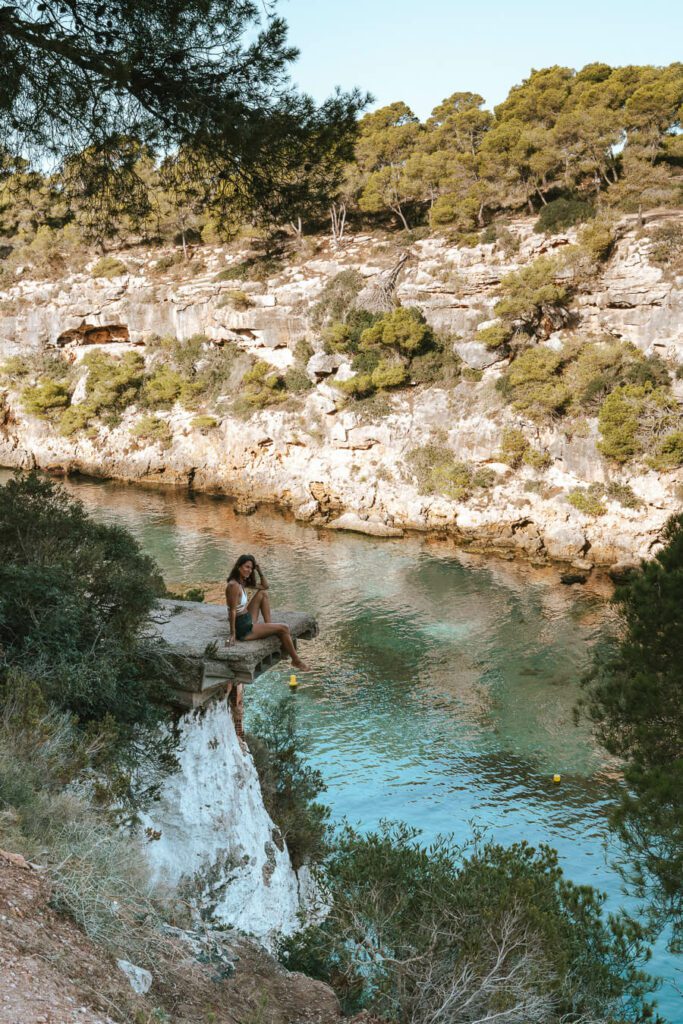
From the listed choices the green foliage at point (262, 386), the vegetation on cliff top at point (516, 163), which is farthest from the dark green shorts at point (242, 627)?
the green foliage at point (262, 386)

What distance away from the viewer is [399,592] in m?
23.9

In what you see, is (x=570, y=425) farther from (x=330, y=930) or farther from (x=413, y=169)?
(x=330, y=930)

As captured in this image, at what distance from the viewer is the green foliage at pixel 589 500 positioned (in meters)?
26.7

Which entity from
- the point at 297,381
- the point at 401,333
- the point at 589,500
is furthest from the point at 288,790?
the point at 297,381

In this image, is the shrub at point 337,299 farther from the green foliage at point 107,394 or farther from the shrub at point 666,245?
the shrub at point 666,245

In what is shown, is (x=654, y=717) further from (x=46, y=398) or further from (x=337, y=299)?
(x=46, y=398)

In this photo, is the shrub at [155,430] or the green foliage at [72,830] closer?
the green foliage at [72,830]

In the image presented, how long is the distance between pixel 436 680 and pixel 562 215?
22.1 m

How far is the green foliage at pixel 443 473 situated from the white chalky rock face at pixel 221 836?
70.8 ft

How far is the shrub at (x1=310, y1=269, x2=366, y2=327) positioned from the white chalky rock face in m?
28.3

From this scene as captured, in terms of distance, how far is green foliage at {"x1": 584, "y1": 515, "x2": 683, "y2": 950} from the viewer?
6.82 metres

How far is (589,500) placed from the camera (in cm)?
2694

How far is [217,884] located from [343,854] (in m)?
1.84

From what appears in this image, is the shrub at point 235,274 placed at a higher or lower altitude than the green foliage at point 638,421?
higher
